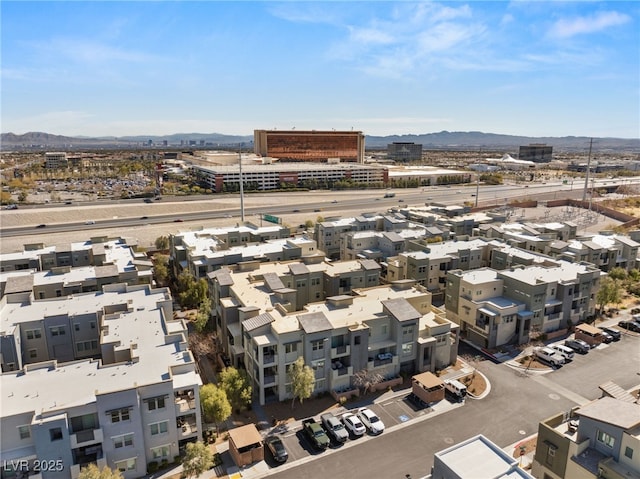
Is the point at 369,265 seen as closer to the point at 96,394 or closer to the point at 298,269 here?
the point at 298,269

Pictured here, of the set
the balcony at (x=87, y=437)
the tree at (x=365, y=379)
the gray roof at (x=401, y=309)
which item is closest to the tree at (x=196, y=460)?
the balcony at (x=87, y=437)

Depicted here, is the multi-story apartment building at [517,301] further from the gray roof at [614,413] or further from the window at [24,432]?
the window at [24,432]

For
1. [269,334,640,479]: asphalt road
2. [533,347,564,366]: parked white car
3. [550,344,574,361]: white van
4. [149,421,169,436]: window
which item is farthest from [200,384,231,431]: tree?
[550,344,574,361]: white van

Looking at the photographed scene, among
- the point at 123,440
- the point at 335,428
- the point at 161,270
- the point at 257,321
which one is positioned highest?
the point at 257,321

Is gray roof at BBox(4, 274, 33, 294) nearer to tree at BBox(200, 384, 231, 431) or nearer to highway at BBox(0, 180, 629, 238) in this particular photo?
tree at BBox(200, 384, 231, 431)

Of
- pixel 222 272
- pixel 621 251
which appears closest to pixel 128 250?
pixel 222 272

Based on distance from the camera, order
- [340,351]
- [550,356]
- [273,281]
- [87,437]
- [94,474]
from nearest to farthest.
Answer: [94,474]
[87,437]
[340,351]
[550,356]
[273,281]

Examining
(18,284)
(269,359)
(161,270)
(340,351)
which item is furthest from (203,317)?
(18,284)
